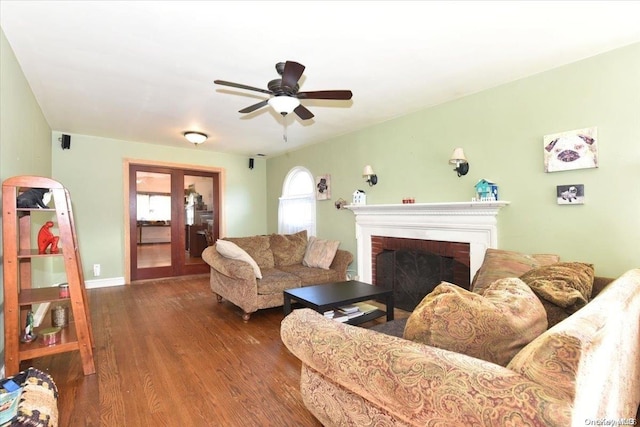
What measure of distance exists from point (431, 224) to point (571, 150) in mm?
1427

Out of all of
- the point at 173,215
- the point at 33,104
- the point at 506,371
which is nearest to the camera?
the point at 506,371

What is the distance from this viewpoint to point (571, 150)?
8.42 ft

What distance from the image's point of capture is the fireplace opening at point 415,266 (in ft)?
11.1

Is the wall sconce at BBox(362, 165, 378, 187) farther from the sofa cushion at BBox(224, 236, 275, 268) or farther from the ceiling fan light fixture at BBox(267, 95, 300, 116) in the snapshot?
Answer: the ceiling fan light fixture at BBox(267, 95, 300, 116)

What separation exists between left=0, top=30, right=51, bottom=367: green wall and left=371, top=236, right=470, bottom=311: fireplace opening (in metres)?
3.64

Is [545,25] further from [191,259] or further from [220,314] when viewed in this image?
[191,259]

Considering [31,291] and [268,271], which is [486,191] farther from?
[31,291]

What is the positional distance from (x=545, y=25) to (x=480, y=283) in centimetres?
183

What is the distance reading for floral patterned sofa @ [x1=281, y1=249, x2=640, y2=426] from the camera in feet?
2.53

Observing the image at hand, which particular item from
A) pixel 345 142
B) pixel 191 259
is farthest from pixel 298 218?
pixel 191 259

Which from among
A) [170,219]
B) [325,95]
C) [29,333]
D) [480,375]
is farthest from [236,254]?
[480,375]

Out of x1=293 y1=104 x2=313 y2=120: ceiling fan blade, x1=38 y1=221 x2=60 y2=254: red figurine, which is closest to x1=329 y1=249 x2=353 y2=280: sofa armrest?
x1=293 y1=104 x2=313 y2=120: ceiling fan blade

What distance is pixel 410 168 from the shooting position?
3.84 metres

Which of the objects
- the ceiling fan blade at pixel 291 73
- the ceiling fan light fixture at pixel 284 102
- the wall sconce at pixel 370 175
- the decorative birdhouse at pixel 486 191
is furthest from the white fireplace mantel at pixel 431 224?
the ceiling fan blade at pixel 291 73
